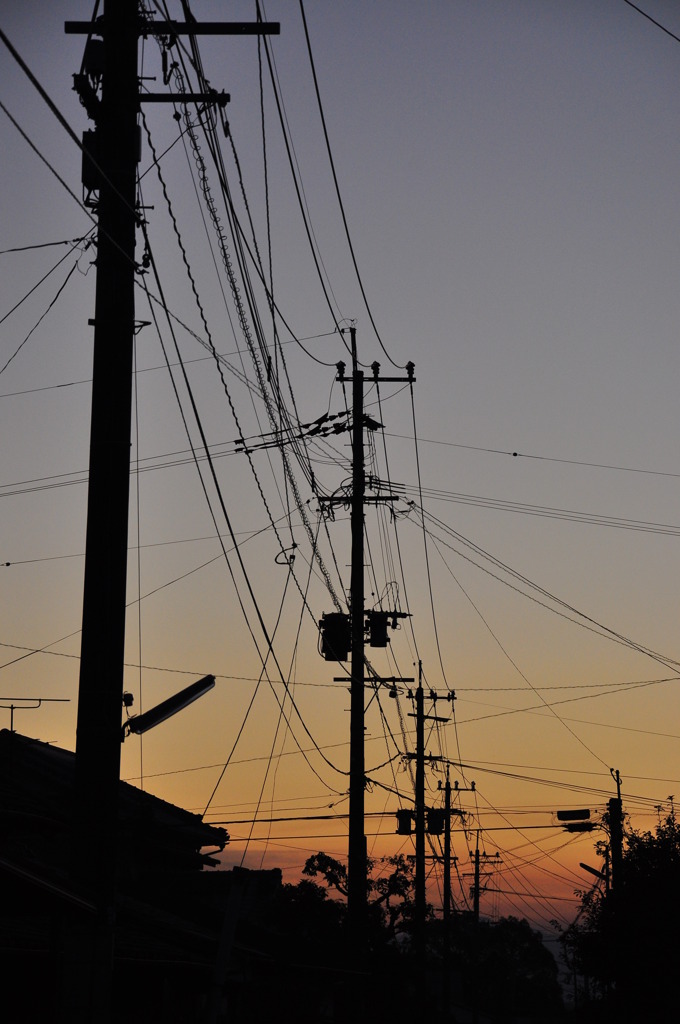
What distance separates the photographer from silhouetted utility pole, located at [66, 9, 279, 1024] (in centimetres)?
1085

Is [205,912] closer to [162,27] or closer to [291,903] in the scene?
[162,27]

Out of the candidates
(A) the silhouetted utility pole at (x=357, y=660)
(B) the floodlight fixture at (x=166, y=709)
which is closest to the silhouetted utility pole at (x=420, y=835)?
(A) the silhouetted utility pole at (x=357, y=660)

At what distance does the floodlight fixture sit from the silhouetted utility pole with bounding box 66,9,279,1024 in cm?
25

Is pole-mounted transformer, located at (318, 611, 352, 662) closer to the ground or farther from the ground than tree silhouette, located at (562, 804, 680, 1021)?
farther from the ground

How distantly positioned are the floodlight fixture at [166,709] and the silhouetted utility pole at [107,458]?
25cm

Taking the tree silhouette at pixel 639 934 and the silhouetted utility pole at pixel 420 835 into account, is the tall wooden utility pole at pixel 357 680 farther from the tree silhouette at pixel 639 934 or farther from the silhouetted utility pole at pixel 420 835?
the silhouetted utility pole at pixel 420 835

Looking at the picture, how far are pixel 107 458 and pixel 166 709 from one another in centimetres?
246

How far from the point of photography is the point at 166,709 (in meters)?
11.6

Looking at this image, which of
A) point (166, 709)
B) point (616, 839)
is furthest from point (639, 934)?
point (166, 709)

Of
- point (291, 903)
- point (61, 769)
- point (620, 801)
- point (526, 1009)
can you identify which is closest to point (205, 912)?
point (61, 769)

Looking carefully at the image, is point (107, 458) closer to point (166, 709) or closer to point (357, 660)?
point (166, 709)

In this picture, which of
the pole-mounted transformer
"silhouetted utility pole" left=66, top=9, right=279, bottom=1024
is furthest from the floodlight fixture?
the pole-mounted transformer

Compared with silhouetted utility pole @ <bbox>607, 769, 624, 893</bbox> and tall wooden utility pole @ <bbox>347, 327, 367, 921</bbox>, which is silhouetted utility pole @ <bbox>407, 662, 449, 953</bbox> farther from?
tall wooden utility pole @ <bbox>347, 327, 367, 921</bbox>

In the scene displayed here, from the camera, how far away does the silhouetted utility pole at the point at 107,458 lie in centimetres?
1085
